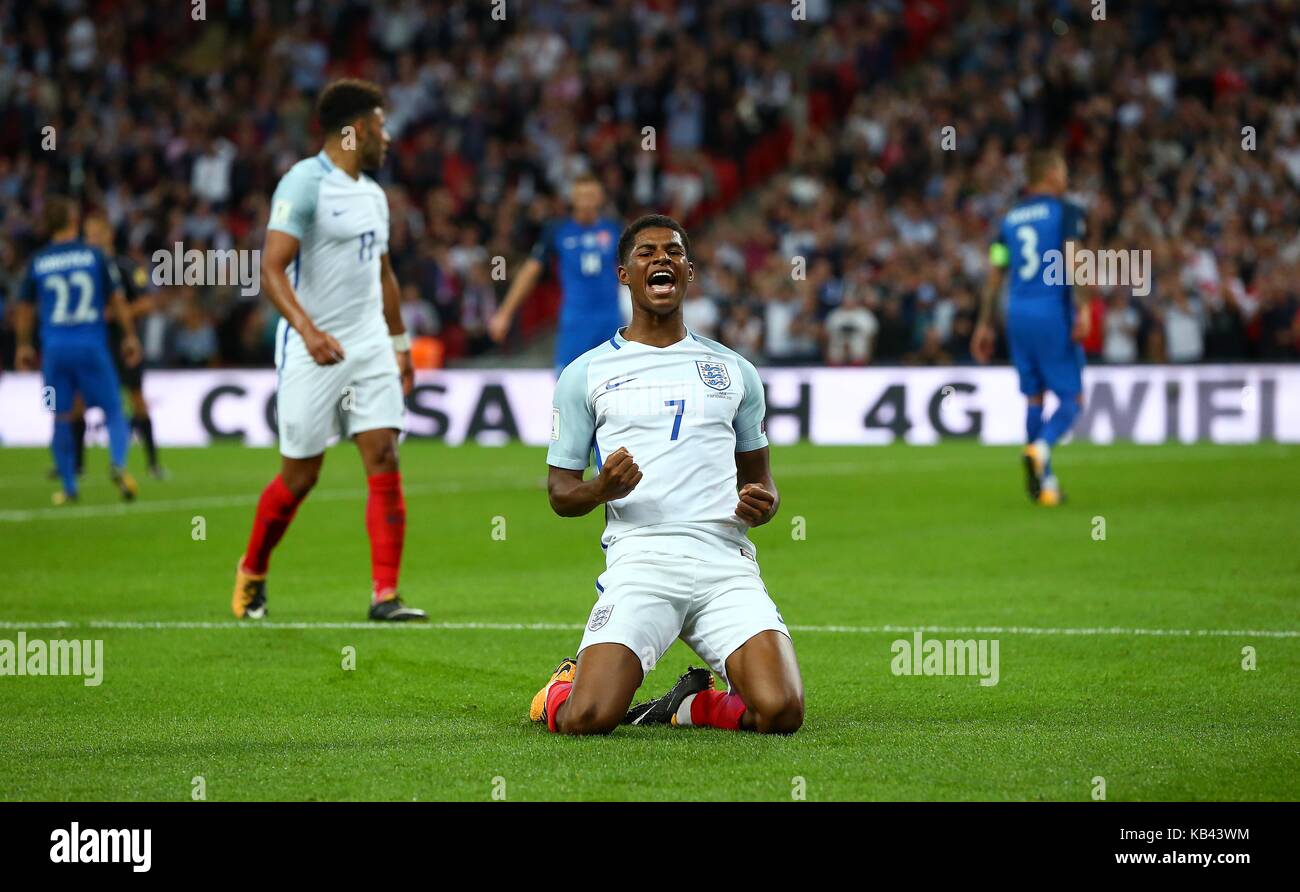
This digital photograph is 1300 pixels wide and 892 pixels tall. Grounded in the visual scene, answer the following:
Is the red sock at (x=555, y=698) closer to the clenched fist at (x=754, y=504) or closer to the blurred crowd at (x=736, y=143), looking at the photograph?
the clenched fist at (x=754, y=504)

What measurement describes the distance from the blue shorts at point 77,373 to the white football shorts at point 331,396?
640 centimetres

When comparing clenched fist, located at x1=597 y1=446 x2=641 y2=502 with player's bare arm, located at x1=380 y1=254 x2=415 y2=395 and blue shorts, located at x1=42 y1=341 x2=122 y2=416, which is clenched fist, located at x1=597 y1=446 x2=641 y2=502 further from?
blue shorts, located at x1=42 y1=341 x2=122 y2=416

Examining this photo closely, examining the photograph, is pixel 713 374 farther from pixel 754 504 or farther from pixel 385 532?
pixel 385 532

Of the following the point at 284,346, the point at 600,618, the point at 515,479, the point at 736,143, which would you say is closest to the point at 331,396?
the point at 284,346

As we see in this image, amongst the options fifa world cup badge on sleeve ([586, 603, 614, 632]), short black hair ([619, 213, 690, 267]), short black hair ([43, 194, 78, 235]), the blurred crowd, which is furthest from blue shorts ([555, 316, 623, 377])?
fifa world cup badge on sleeve ([586, 603, 614, 632])

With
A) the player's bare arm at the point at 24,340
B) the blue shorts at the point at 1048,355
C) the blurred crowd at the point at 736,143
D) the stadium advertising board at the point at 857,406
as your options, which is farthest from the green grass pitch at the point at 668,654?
the blurred crowd at the point at 736,143

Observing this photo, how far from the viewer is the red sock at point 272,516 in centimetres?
830

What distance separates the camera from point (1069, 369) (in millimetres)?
13594

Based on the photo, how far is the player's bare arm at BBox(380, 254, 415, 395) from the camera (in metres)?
8.71

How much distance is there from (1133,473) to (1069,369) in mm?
2842

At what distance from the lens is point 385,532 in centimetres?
832

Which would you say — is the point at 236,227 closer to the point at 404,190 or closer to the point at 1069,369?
the point at 404,190

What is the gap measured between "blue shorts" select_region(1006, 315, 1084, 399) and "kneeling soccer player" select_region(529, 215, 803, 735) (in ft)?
25.5

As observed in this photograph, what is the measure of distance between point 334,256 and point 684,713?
336cm
